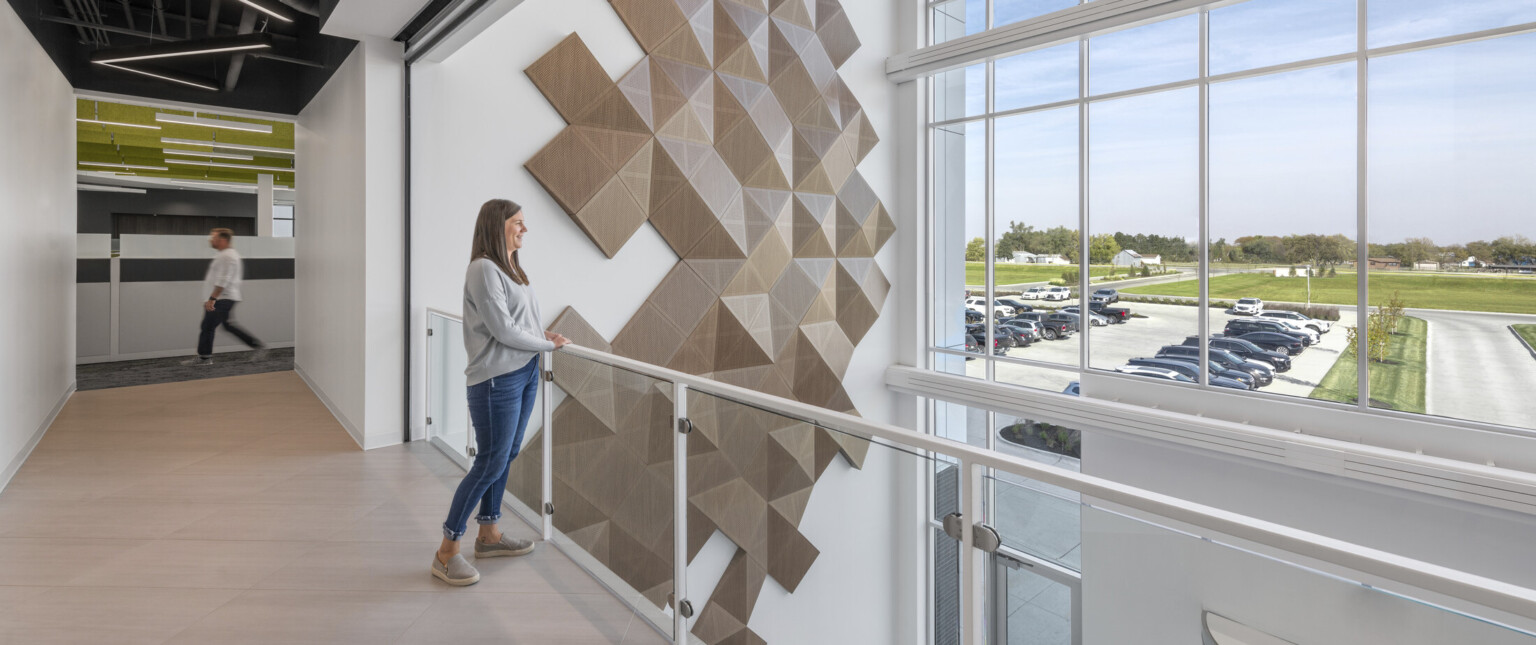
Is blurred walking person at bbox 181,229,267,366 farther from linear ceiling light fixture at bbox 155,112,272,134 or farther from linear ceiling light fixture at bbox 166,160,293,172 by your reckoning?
linear ceiling light fixture at bbox 166,160,293,172

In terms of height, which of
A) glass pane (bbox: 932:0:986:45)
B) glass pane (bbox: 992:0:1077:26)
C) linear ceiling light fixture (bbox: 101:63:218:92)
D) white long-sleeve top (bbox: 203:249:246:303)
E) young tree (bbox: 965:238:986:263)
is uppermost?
glass pane (bbox: 932:0:986:45)

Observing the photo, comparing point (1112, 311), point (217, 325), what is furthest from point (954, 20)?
point (217, 325)

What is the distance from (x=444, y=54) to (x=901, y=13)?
19.7 feet

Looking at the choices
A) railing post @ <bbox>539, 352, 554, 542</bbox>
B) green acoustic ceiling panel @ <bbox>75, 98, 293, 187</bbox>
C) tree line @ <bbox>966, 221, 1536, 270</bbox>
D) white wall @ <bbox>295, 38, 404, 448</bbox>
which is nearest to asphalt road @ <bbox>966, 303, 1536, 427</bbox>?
tree line @ <bbox>966, 221, 1536, 270</bbox>

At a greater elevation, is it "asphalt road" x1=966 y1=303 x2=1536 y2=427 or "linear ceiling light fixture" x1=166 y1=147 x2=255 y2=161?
"linear ceiling light fixture" x1=166 y1=147 x2=255 y2=161

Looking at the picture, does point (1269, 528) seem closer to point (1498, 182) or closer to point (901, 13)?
point (1498, 182)

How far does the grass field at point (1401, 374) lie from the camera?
224 inches

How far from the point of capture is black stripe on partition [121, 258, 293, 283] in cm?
904

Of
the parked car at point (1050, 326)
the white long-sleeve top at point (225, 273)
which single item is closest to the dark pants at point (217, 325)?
the white long-sleeve top at point (225, 273)

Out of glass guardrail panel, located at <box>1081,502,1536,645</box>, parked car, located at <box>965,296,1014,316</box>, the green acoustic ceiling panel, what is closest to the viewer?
glass guardrail panel, located at <box>1081,502,1536,645</box>

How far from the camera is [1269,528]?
3.71 ft

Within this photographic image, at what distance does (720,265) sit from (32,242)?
4982 millimetres

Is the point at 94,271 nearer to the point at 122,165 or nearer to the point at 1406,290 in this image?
the point at 122,165

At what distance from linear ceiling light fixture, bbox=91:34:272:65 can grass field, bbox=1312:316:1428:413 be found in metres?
9.06
